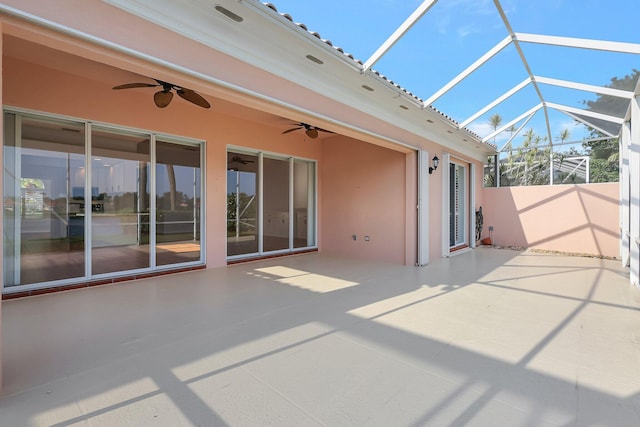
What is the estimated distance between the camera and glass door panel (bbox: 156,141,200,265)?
6.01 m

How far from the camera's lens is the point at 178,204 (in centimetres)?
636

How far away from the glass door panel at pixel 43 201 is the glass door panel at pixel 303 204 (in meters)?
4.57

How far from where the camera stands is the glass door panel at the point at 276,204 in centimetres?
766

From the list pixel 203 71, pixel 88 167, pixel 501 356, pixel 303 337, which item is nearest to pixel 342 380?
pixel 303 337

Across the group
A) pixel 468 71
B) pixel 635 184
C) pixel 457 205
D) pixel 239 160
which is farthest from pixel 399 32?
pixel 457 205

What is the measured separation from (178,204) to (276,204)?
2382 mm

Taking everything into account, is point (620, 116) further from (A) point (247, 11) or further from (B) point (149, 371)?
(B) point (149, 371)

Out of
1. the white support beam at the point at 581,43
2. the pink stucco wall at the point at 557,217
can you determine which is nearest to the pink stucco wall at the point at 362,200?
the white support beam at the point at 581,43

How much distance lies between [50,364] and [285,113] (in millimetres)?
3448

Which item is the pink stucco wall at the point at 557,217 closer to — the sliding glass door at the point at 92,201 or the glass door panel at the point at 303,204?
the glass door panel at the point at 303,204

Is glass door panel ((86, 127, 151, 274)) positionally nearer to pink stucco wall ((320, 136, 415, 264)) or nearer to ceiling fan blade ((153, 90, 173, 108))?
ceiling fan blade ((153, 90, 173, 108))

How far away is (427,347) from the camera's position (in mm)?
2840

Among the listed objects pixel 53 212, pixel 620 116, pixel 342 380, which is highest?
pixel 620 116

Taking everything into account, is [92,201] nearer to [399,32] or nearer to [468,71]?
[399,32]
